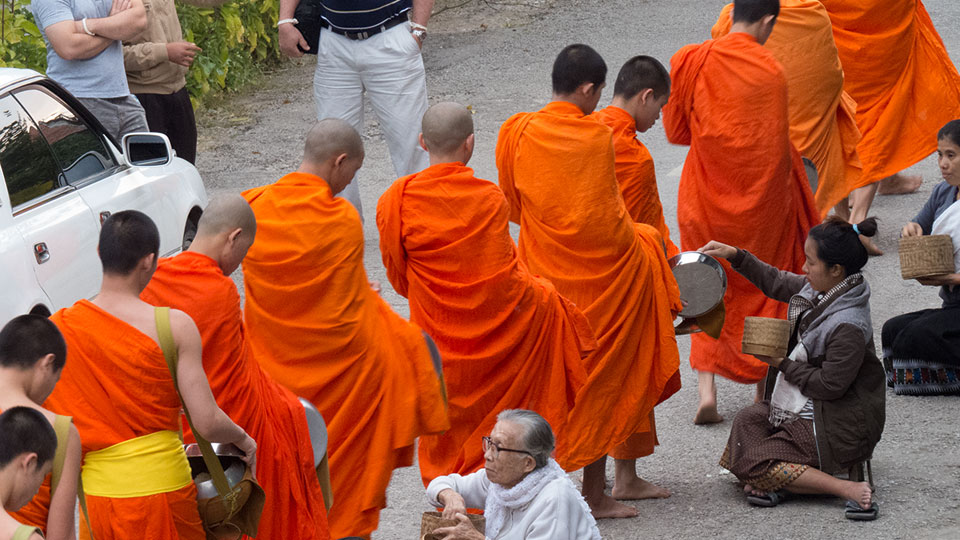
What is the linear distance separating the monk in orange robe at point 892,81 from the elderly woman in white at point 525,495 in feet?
17.4

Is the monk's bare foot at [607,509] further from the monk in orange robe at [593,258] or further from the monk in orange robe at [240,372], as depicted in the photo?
the monk in orange robe at [240,372]

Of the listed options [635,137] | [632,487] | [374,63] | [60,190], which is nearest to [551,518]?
[632,487]

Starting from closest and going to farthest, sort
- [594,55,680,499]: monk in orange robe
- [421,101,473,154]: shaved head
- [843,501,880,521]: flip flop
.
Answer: [421,101,473,154]: shaved head, [843,501,880,521]: flip flop, [594,55,680,499]: monk in orange robe

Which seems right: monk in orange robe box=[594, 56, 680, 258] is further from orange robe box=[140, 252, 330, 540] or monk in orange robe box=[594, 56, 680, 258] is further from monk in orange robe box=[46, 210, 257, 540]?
monk in orange robe box=[46, 210, 257, 540]

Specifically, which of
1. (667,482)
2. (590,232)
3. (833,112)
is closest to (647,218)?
(590,232)

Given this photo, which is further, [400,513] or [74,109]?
[74,109]

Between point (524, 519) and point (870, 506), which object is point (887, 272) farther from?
point (524, 519)

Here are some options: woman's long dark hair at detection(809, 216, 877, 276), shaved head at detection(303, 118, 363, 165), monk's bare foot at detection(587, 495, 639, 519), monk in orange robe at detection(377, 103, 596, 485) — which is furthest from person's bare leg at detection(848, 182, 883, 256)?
shaved head at detection(303, 118, 363, 165)

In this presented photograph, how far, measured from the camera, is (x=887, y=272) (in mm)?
8133

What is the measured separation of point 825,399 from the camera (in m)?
5.31

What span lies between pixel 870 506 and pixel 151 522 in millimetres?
2967

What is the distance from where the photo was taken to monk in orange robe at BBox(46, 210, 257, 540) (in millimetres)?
3736

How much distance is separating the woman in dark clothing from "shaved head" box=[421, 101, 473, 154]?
2.49 metres

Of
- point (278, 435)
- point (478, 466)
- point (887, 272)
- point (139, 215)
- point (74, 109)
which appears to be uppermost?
point (139, 215)
